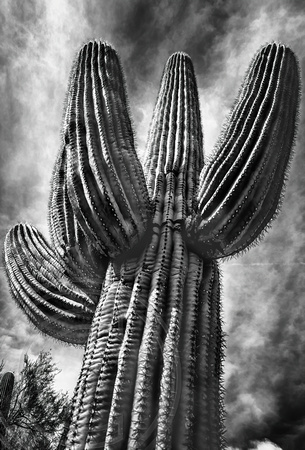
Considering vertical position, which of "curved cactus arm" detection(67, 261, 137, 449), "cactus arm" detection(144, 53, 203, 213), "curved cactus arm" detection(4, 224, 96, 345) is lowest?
"curved cactus arm" detection(67, 261, 137, 449)

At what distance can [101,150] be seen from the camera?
A: 3.54 m

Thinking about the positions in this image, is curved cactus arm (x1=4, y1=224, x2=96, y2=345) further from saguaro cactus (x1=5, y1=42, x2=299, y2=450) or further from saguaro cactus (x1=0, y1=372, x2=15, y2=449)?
saguaro cactus (x1=0, y1=372, x2=15, y2=449)

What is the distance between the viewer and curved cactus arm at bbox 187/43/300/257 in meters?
3.25

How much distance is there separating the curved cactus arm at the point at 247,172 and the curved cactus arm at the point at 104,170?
53cm

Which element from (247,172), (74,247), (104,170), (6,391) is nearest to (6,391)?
(6,391)

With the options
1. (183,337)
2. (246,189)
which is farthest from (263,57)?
(183,337)

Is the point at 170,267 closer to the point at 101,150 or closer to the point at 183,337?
the point at 183,337

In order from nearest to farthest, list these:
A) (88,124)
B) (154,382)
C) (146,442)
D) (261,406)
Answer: (146,442) → (154,382) → (88,124) → (261,406)

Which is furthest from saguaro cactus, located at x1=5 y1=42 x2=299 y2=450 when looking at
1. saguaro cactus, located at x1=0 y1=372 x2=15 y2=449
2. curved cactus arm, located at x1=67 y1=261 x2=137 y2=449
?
saguaro cactus, located at x1=0 y1=372 x2=15 y2=449

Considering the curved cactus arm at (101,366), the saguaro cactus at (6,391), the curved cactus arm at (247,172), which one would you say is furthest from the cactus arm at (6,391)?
the curved cactus arm at (247,172)

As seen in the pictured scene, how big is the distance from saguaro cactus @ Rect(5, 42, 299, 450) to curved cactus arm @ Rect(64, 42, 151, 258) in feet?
0.04

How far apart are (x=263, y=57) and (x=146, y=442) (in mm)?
3952

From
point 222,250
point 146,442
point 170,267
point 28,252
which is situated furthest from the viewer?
point 28,252

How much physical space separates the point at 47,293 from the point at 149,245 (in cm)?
165
